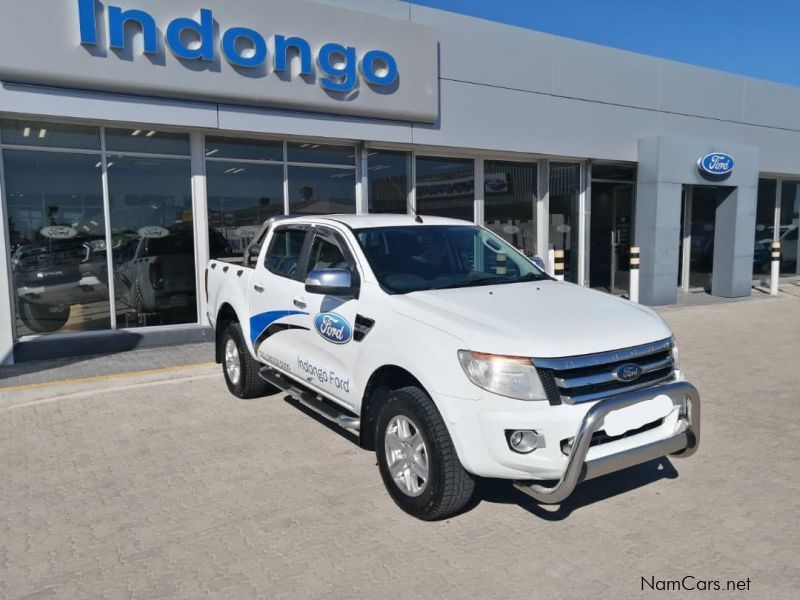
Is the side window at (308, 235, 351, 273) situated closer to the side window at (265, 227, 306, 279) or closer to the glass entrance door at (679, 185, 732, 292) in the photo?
the side window at (265, 227, 306, 279)

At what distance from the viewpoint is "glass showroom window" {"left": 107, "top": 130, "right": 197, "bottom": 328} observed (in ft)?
30.7

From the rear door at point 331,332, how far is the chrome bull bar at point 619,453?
4.90ft

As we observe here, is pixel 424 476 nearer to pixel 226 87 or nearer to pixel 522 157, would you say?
pixel 226 87

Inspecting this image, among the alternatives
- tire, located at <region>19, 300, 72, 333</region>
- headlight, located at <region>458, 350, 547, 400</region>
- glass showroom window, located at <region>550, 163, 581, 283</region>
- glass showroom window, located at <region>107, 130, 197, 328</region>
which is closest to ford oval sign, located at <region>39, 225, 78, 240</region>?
glass showroom window, located at <region>107, 130, 197, 328</region>

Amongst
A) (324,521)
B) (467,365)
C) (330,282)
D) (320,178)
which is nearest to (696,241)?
(320,178)

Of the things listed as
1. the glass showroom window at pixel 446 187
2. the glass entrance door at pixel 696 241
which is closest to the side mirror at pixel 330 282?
the glass showroom window at pixel 446 187

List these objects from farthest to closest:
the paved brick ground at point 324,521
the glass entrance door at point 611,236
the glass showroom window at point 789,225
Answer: the glass showroom window at point 789,225 < the glass entrance door at point 611,236 < the paved brick ground at point 324,521

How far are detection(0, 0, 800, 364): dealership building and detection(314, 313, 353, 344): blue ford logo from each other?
1928 millimetres

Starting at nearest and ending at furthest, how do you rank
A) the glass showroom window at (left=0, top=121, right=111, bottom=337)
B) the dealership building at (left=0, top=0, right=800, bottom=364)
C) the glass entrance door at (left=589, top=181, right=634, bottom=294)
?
the dealership building at (left=0, top=0, right=800, bottom=364)
the glass showroom window at (left=0, top=121, right=111, bottom=337)
the glass entrance door at (left=589, top=181, right=634, bottom=294)

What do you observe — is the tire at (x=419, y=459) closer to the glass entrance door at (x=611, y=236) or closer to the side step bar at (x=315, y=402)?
the side step bar at (x=315, y=402)

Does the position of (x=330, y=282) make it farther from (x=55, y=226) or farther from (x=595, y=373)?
(x=55, y=226)

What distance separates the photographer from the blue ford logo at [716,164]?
46.6ft

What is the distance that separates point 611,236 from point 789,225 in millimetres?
8342

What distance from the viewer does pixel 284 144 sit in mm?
10586
